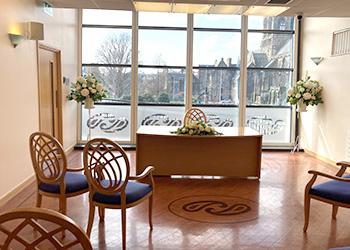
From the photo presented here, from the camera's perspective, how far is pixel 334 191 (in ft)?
11.6

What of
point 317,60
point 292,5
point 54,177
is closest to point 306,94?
point 317,60

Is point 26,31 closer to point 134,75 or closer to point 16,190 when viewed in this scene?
point 16,190

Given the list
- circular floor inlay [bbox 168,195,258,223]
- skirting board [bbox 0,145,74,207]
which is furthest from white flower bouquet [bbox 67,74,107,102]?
circular floor inlay [bbox 168,195,258,223]

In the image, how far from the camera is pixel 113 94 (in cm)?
862

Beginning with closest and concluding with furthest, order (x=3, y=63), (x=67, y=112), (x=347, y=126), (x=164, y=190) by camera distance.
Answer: (x=3, y=63) < (x=164, y=190) < (x=347, y=126) < (x=67, y=112)

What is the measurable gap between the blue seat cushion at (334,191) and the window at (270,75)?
5.03 metres

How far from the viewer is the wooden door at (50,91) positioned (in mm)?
5902

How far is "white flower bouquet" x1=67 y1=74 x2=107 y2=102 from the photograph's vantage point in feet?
24.0

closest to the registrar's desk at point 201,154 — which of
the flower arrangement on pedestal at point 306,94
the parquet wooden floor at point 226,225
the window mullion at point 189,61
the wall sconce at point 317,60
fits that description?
the parquet wooden floor at point 226,225

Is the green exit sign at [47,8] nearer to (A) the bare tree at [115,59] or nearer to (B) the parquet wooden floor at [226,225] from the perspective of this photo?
(A) the bare tree at [115,59]

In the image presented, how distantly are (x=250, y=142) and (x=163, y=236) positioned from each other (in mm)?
2690

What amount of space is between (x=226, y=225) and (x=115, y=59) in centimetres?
562

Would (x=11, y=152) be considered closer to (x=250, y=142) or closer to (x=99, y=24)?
(x=250, y=142)

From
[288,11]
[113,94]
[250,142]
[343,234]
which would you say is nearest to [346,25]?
[288,11]
